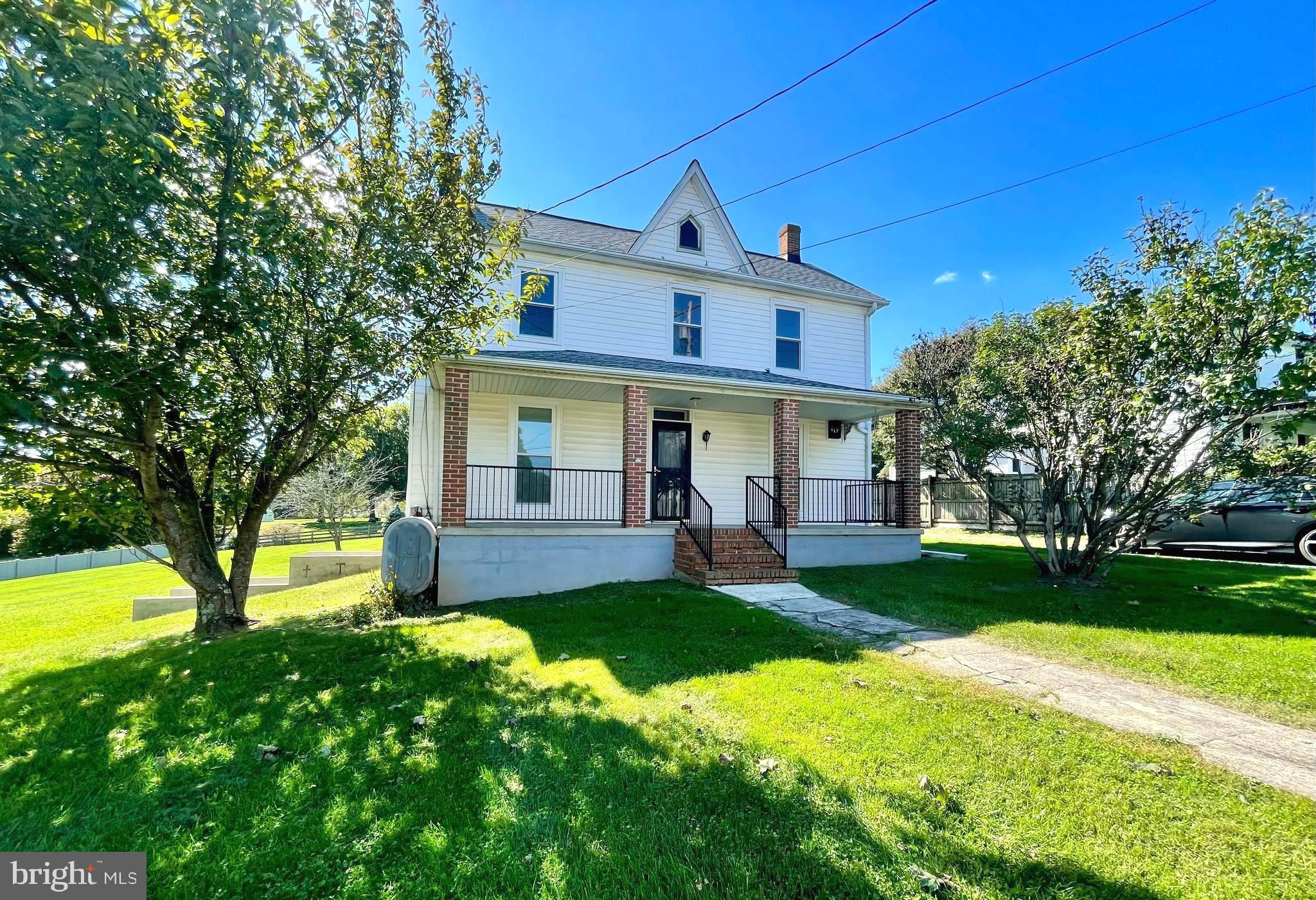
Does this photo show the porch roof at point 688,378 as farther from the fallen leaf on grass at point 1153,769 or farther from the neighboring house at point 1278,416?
the fallen leaf on grass at point 1153,769

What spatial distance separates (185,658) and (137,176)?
14.9 feet

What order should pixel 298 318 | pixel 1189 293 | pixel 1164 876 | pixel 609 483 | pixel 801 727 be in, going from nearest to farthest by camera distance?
pixel 1164 876
pixel 801 727
pixel 298 318
pixel 1189 293
pixel 609 483

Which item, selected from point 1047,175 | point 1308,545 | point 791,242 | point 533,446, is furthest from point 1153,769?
point 791,242

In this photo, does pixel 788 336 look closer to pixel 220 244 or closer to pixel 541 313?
pixel 541 313

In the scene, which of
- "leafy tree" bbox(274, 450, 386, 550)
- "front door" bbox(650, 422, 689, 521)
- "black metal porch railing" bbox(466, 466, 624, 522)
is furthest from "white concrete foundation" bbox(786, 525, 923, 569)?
"leafy tree" bbox(274, 450, 386, 550)

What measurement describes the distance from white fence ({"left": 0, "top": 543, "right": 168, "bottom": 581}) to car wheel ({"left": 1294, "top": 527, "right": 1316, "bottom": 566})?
31734mm

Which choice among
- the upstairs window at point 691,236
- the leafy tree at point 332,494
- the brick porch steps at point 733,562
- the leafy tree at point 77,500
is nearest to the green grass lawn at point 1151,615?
the brick porch steps at point 733,562

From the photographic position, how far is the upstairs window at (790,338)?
1282cm

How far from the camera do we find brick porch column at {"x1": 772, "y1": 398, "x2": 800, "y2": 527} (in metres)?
10.3

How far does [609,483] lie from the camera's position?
10.8 meters

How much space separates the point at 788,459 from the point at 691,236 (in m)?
5.93

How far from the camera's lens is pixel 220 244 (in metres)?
4.85

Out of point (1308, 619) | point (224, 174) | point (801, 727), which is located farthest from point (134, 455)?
point (1308, 619)

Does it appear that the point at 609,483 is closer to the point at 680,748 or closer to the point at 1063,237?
the point at 680,748
